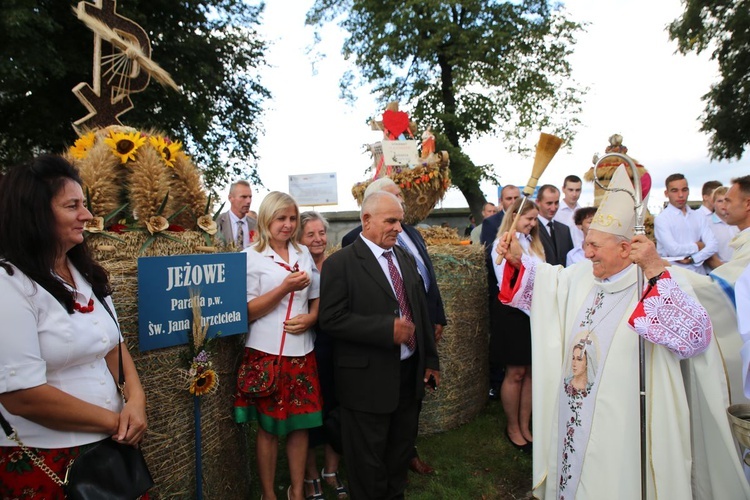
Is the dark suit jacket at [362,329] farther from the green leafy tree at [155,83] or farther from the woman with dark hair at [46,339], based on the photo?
the green leafy tree at [155,83]

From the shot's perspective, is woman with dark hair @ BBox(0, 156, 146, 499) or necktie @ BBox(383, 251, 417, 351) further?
necktie @ BBox(383, 251, 417, 351)

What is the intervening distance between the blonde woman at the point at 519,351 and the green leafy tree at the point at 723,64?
17783mm

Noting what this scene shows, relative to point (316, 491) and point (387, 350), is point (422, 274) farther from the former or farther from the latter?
point (316, 491)

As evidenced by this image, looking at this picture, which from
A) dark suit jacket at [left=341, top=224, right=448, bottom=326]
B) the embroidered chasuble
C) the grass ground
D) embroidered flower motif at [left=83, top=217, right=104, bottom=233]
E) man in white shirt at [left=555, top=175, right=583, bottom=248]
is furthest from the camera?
man in white shirt at [left=555, top=175, right=583, bottom=248]

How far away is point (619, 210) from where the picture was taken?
115 inches

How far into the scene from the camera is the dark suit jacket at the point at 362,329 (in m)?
3.01

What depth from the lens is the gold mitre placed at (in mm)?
2908

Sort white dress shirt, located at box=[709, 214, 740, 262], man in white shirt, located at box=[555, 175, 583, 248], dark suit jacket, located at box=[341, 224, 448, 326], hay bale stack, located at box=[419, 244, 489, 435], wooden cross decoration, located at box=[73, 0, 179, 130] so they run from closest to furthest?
1. wooden cross decoration, located at box=[73, 0, 179, 130]
2. dark suit jacket, located at box=[341, 224, 448, 326]
3. hay bale stack, located at box=[419, 244, 489, 435]
4. white dress shirt, located at box=[709, 214, 740, 262]
5. man in white shirt, located at box=[555, 175, 583, 248]

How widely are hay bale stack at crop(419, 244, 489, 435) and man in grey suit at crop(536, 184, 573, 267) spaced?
2.03 ft

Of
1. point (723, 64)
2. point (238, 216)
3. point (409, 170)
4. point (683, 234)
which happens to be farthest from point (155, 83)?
point (723, 64)

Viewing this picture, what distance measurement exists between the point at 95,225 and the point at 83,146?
0.61 meters

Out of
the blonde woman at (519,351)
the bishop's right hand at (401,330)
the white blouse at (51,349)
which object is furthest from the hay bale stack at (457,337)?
Answer: the white blouse at (51,349)

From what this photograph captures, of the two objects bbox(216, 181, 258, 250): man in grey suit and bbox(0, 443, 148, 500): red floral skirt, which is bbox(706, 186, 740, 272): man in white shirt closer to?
bbox(216, 181, 258, 250): man in grey suit

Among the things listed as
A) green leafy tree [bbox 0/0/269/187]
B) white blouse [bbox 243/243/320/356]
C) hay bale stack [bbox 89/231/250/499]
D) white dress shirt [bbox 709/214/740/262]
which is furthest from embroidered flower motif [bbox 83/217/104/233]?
green leafy tree [bbox 0/0/269/187]
